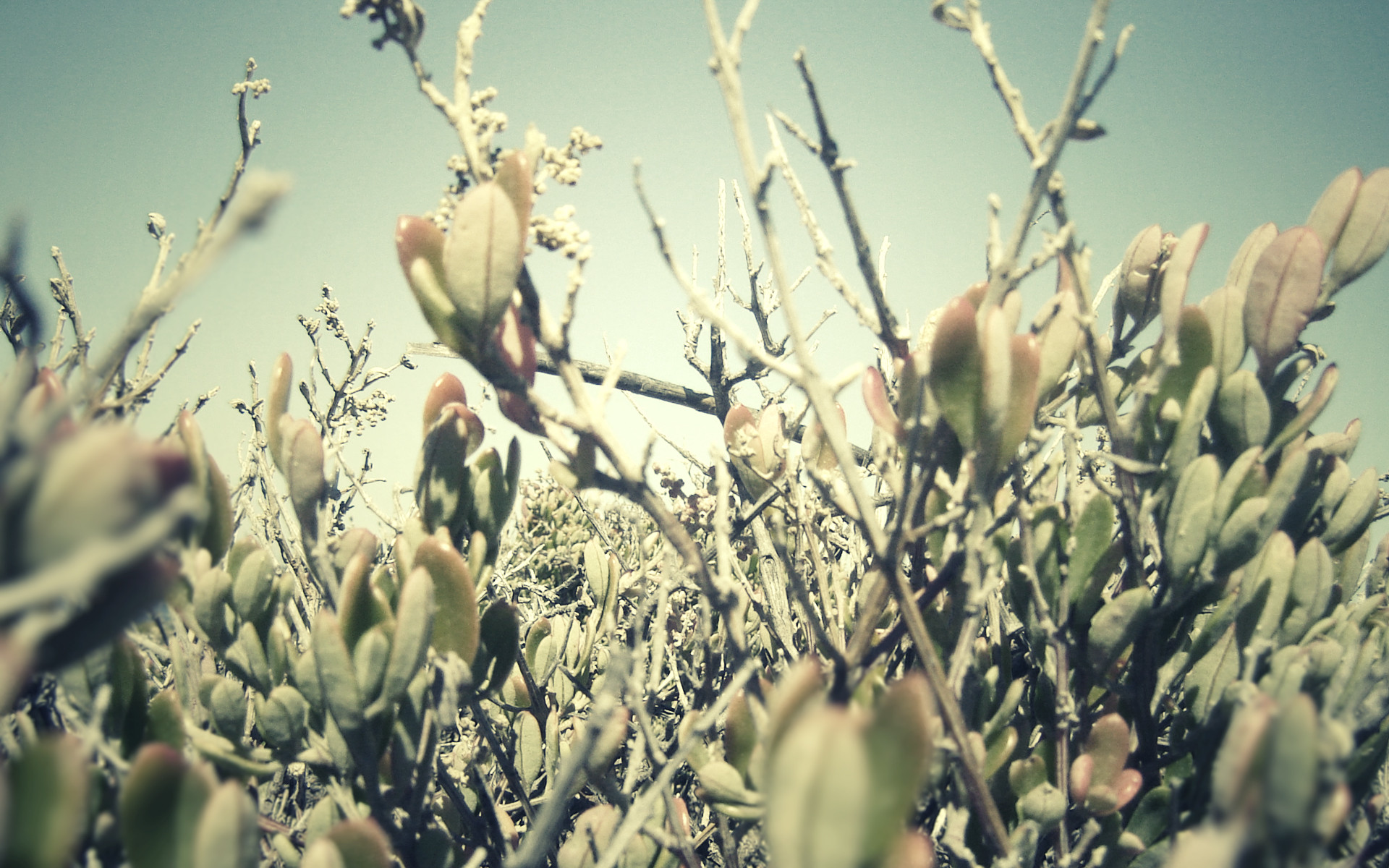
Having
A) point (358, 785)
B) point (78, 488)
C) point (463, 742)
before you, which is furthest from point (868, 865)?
point (463, 742)

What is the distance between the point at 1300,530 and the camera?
122cm

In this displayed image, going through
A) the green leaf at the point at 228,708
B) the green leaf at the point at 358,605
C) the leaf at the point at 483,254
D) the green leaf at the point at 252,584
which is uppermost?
the leaf at the point at 483,254

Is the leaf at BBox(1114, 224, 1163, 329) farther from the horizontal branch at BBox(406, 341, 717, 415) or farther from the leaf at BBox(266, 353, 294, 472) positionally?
the leaf at BBox(266, 353, 294, 472)

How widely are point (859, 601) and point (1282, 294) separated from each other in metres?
0.80

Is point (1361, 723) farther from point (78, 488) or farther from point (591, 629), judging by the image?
point (591, 629)

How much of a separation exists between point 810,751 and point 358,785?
815 mm

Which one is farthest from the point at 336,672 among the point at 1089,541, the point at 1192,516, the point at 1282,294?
the point at 1282,294

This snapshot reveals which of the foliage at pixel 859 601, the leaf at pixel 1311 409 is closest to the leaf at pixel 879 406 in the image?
the foliage at pixel 859 601

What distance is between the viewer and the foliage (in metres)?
0.58

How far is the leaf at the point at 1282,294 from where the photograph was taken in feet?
3.44

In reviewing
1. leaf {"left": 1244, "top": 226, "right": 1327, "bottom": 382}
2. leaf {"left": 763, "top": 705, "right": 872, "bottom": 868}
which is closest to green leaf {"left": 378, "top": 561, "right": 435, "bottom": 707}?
leaf {"left": 763, "top": 705, "right": 872, "bottom": 868}

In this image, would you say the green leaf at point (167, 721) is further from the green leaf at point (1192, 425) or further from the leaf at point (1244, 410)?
the leaf at point (1244, 410)

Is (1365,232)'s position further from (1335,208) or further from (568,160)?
(568,160)

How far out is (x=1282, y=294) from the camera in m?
1.06
